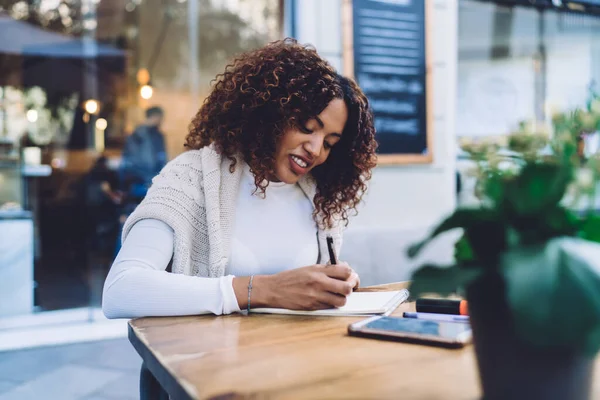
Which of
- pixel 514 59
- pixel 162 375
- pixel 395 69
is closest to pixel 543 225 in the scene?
pixel 162 375

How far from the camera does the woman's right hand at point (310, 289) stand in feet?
3.84

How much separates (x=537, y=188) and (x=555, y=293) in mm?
124

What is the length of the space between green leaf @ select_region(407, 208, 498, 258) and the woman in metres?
0.58

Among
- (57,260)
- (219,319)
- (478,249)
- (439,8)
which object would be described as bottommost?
(57,260)

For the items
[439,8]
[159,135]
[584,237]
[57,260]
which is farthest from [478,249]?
[57,260]

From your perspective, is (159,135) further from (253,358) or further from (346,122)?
(253,358)

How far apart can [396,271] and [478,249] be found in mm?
2104

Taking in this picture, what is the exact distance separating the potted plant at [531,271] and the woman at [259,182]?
1.98 feet

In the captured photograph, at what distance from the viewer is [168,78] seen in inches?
316

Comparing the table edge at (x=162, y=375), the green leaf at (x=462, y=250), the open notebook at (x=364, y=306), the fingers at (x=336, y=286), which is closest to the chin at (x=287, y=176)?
the open notebook at (x=364, y=306)

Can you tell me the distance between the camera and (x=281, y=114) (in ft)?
5.30

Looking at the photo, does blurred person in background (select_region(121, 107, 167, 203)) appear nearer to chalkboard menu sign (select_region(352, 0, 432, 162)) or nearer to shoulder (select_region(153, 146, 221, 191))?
chalkboard menu sign (select_region(352, 0, 432, 162))

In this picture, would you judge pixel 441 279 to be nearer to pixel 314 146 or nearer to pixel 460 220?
pixel 460 220

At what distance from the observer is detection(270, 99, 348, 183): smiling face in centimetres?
162
